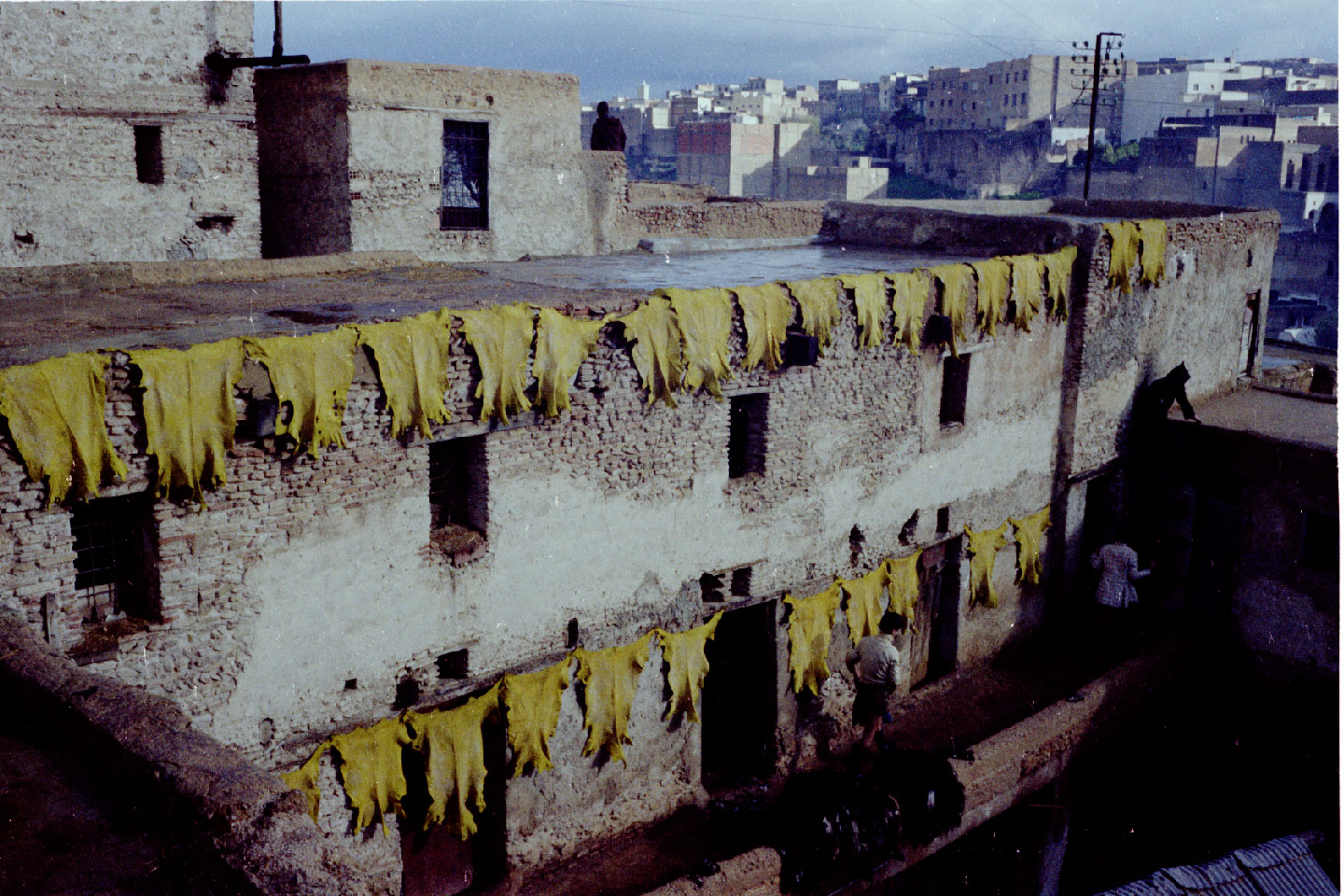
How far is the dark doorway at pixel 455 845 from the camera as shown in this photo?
406 inches

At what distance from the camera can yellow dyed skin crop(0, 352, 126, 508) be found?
7.52 m

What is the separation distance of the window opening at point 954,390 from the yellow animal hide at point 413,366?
6.89 meters

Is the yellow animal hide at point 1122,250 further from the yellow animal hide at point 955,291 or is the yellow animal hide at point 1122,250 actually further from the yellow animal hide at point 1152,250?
the yellow animal hide at point 955,291

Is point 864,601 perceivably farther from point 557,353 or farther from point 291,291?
point 291,291

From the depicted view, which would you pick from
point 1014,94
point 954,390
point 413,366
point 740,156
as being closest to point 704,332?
point 413,366

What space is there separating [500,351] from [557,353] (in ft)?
1.86

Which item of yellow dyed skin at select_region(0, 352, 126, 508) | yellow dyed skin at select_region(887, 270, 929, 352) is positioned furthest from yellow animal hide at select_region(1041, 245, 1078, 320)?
yellow dyed skin at select_region(0, 352, 126, 508)

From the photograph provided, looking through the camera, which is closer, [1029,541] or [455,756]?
[455,756]

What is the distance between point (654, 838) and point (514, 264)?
26.6 feet

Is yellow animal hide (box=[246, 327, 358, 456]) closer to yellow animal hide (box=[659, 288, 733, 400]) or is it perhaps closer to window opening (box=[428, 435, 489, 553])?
window opening (box=[428, 435, 489, 553])

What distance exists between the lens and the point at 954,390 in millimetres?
14656

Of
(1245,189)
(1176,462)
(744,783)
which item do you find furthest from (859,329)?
(1245,189)

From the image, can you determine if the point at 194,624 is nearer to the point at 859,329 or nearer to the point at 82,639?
the point at 82,639

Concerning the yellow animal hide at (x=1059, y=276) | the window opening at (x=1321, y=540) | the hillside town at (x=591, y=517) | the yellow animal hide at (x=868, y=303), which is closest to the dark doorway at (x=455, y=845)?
the hillside town at (x=591, y=517)
